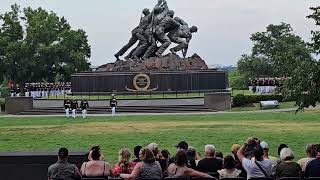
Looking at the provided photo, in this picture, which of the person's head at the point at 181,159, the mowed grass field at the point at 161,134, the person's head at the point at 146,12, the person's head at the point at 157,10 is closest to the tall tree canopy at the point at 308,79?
the person's head at the point at 181,159

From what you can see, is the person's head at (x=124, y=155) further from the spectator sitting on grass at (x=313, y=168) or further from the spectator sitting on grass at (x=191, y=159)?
the spectator sitting on grass at (x=313, y=168)

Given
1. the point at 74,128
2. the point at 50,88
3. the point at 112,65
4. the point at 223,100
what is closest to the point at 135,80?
the point at 112,65

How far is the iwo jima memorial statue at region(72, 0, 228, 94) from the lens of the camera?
182 feet

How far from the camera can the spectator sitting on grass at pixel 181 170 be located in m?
10.3

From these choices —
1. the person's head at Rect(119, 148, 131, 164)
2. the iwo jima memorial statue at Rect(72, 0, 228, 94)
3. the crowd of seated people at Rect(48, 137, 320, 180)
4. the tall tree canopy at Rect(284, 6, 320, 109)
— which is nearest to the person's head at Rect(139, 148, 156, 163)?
the crowd of seated people at Rect(48, 137, 320, 180)

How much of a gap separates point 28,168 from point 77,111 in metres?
32.4

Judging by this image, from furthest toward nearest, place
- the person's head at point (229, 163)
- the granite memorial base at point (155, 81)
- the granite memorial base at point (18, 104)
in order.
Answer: the granite memorial base at point (155, 81)
the granite memorial base at point (18, 104)
the person's head at point (229, 163)

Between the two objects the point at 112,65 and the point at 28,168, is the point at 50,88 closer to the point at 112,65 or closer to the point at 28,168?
the point at 112,65

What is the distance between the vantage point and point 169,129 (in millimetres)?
28672

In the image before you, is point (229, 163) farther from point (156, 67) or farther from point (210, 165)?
point (156, 67)

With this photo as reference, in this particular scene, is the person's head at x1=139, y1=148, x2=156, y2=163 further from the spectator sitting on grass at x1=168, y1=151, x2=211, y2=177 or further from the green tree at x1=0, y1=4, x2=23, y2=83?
the green tree at x1=0, y1=4, x2=23, y2=83

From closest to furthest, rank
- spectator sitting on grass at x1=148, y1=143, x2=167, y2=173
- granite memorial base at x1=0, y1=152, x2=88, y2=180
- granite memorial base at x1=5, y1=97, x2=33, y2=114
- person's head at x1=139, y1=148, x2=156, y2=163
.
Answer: person's head at x1=139, y1=148, x2=156, y2=163
spectator sitting on grass at x1=148, y1=143, x2=167, y2=173
granite memorial base at x1=0, y1=152, x2=88, y2=180
granite memorial base at x1=5, y1=97, x2=33, y2=114

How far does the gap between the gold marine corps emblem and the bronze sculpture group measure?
4955 millimetres

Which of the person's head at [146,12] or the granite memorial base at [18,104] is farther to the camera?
the person's head at [146,12]
